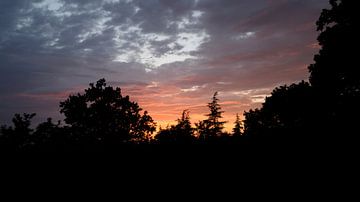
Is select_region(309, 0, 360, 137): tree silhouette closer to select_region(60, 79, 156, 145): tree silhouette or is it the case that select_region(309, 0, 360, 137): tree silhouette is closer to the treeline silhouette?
the treeline silhouette

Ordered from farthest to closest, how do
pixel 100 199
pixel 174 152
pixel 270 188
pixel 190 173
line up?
pixel 174 152 < pixel 190 173 < pixel 100 199 < pixel 270 188

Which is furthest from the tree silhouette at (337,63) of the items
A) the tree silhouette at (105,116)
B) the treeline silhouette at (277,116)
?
the tree silhouette at (105,116)

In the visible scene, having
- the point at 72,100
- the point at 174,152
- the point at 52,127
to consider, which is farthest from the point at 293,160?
the point at 72,100

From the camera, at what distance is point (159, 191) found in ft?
20.5

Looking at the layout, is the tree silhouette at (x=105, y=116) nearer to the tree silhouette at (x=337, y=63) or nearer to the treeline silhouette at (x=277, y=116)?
the treeline silhouette at (x=277, y=116)

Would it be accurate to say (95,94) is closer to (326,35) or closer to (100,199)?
(326,35)

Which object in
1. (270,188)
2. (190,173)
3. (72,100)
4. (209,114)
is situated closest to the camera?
(270,188)

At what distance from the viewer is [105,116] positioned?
38.7 metres

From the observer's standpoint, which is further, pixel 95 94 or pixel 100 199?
pixel 95 94

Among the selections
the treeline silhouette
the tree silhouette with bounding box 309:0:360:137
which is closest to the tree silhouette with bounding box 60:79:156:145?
the treeline silhouette

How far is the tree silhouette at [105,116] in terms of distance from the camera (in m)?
37.5

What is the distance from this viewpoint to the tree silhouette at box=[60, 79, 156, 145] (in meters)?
37.5

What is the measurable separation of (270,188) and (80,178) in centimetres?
400

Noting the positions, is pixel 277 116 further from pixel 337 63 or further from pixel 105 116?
pixel 105 116
